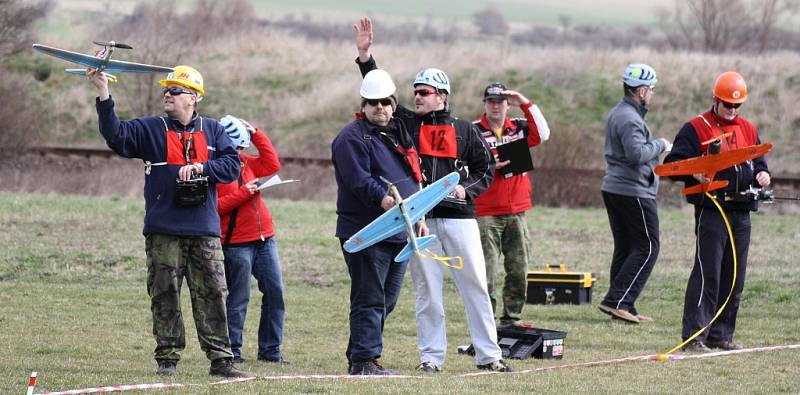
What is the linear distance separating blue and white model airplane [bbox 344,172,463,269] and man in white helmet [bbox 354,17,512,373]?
0.55m

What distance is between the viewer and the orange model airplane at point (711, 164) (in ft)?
32.4

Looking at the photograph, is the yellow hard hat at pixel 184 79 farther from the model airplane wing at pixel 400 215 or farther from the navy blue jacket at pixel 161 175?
the model airplane wing at pixel 400 215

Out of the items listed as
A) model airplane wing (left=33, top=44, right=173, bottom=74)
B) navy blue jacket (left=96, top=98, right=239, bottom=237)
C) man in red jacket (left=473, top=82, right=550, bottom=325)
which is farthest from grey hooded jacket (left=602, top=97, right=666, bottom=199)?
model airplane wing (left=33, top=44, right=173, bottom=74)

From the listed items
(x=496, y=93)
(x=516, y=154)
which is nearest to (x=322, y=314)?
(x=516, y=154)

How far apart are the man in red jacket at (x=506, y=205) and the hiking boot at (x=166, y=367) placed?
3.46 m

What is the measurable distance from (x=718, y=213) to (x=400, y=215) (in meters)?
3.33

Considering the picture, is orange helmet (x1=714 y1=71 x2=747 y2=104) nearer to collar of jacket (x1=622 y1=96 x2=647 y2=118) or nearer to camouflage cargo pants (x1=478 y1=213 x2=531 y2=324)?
collar of jacket (x1=622 y1=96 x2=647 y2=118)

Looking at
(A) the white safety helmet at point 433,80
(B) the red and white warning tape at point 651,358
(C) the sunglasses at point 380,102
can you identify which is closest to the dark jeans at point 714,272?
(B) the red and white warning tape at point 651,358

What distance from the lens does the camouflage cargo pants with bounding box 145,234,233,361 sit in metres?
8.19

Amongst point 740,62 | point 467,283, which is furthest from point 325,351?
point 740,62

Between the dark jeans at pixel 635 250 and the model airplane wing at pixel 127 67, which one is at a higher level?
the model airplane wing at pixel 127 67

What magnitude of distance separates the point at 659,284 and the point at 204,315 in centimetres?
771

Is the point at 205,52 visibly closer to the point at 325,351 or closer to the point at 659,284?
the point at 659,284

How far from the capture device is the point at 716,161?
390 inches
